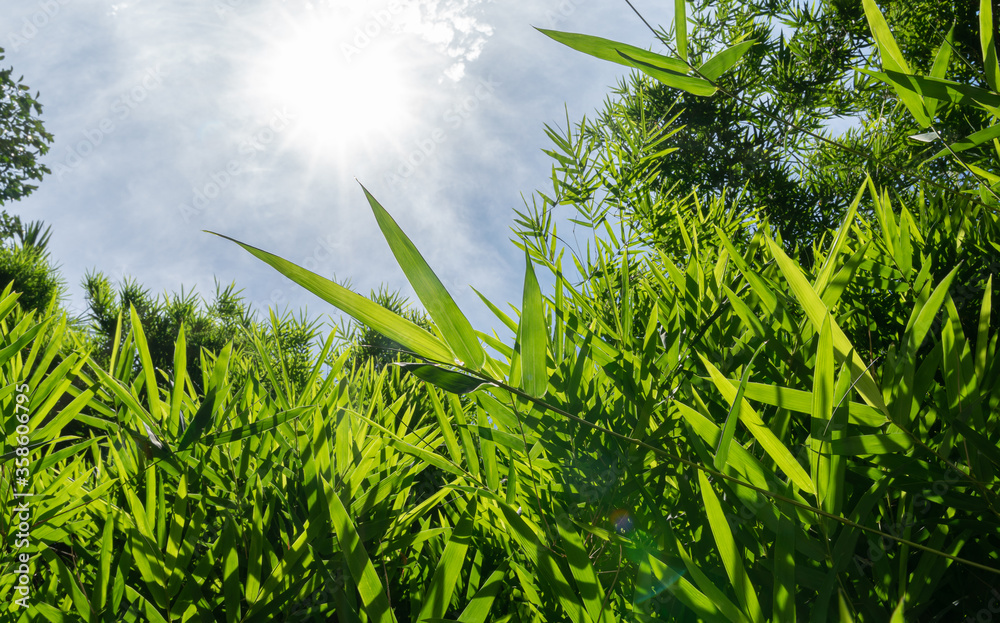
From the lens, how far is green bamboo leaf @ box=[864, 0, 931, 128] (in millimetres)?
275

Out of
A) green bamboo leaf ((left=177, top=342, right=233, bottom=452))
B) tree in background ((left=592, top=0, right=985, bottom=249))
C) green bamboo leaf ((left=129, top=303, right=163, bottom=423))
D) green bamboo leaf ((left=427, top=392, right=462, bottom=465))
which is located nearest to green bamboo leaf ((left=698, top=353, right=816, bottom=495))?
green bamboo leaf ((left=427, top=392, right=462, bottom=465))

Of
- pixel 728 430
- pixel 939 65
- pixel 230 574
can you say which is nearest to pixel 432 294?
pixel 728 430

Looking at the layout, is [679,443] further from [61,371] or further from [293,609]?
[61,371]

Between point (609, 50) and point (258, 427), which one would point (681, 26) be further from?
point (258, 427)

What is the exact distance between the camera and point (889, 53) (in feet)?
0.91

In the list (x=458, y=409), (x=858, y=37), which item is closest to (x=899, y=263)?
(x=458, y=409)

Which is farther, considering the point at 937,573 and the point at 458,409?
the point at 458,409

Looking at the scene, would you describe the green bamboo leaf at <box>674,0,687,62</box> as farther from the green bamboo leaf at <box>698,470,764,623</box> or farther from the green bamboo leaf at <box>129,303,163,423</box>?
the green bamboo leaf at <box>129,303,163,423</box>

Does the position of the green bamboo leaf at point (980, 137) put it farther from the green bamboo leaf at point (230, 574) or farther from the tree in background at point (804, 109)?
the tree in background at point (804, 109)

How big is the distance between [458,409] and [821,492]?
0.80 ft

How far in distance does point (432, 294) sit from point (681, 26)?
243 millimetres

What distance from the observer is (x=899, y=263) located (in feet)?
1.37

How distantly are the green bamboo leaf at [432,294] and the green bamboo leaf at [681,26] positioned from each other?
0.23 m

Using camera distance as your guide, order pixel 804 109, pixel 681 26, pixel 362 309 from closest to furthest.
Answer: pixel 362 309, pixel 681 26, pixel 804 109
